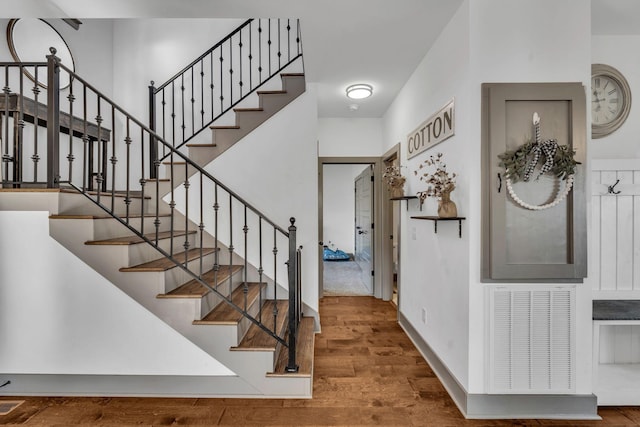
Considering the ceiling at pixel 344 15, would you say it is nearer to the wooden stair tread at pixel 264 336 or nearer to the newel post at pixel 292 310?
the newel post at pixel 292 310

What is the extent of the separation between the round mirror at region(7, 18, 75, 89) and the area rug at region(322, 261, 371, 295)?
15.3 ft

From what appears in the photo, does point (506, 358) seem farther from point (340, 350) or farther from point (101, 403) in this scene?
point (101, 403)

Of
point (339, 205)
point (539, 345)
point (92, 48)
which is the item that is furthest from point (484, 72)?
point (339, 205)

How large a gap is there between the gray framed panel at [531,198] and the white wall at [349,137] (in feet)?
9.02

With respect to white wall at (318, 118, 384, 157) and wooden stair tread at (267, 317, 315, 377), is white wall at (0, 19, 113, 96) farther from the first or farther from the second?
wooden stair tread at (267, 317, 315, 377)

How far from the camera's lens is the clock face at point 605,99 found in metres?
2.55

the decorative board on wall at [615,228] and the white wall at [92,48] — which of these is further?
the white wall at [92,48]

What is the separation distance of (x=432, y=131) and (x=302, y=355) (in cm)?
221

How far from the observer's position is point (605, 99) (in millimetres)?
2561

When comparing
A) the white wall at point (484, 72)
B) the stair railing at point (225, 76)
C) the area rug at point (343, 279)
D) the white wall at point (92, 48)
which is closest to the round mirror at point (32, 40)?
the white wall at point (92, 48)

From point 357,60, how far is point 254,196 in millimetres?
1745

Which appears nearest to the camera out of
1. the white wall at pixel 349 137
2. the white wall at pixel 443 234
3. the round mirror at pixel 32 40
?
the white wall at pixel 443 234

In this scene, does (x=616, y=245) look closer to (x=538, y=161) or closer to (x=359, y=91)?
(x=538, y=161)

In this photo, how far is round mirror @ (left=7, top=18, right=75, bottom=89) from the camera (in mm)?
3350
